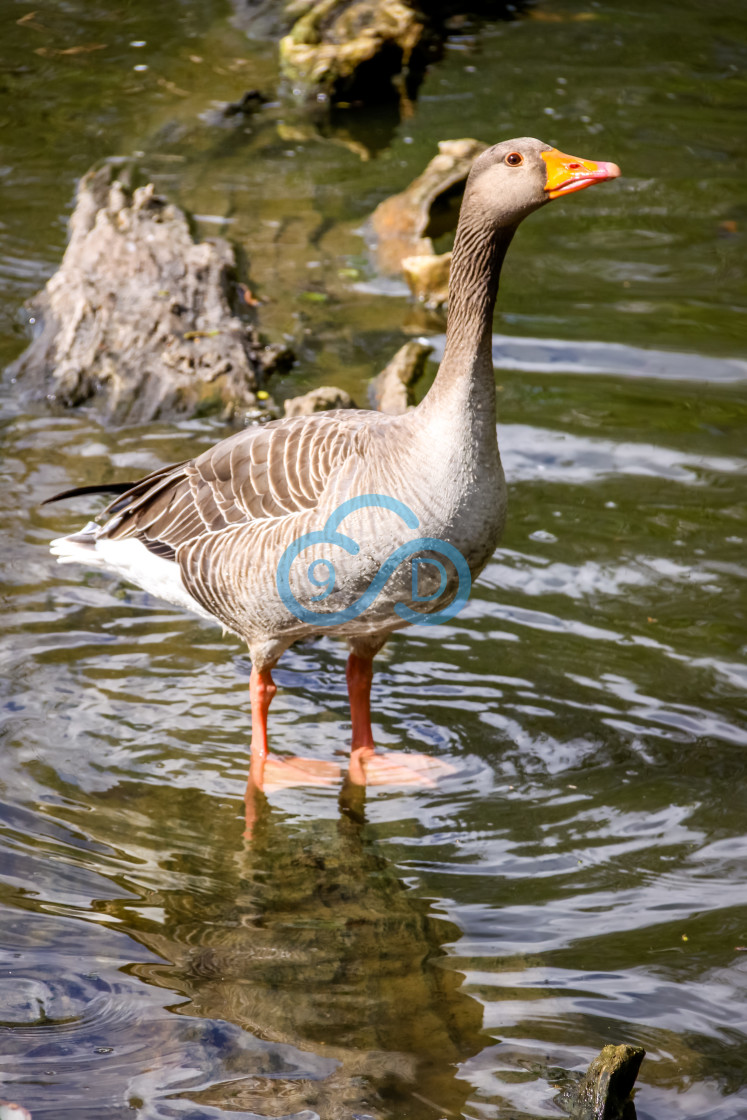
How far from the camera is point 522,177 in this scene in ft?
14.3

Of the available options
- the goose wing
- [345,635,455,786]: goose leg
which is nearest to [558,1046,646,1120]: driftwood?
[345,635,455,786]: goose leg

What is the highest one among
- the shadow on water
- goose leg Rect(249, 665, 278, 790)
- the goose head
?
the goose head

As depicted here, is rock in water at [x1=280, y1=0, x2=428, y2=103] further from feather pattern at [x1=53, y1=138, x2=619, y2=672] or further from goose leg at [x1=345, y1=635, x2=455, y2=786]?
goose leg at [x1=345, y1=635, x2=455, y2=786]

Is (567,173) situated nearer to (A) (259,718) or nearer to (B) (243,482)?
(B) (243,482)

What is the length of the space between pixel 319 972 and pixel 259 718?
145 cm

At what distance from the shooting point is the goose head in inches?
170

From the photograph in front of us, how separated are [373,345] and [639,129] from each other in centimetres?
584

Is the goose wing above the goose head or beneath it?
beneath

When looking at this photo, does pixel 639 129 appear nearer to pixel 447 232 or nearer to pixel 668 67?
pixel 668 67

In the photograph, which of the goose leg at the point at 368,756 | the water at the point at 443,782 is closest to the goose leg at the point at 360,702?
the goose leg at the point at 368,756

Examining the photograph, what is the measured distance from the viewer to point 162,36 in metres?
15.6

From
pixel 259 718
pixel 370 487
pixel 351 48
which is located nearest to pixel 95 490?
pixel 259 718

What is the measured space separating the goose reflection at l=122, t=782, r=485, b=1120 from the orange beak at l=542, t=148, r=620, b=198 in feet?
9.29

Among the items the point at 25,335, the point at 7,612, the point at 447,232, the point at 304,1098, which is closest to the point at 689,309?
the point at 447,232
